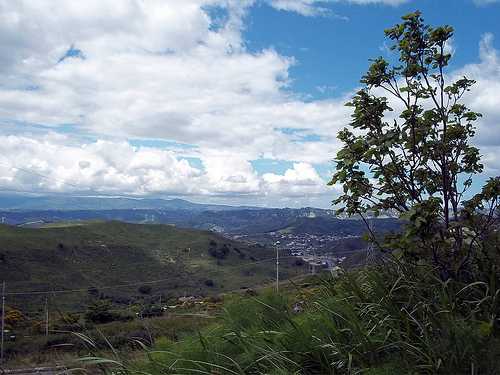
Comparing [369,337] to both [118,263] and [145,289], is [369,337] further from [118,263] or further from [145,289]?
[118,263]

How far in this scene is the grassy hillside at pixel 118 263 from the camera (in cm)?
7588

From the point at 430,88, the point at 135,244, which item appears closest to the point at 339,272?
the point at 430,88

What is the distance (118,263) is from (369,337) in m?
99.0

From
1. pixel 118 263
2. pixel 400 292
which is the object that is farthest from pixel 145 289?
pixel 400 292

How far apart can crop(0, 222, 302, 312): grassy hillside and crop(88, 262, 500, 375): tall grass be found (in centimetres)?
6063

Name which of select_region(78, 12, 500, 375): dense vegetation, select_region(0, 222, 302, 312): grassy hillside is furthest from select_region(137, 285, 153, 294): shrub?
select_region(78, 12, 500, 375): dense vegetation

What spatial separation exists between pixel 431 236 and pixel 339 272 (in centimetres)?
148

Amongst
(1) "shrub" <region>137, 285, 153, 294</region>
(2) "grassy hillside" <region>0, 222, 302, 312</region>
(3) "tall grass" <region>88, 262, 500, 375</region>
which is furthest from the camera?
(2) "grassy hillside" <region>0, 222, 302, 312</region>

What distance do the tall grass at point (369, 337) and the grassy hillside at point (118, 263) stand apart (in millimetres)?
60633

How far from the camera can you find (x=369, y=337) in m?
3.90

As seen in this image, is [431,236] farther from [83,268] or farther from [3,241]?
[3,241]

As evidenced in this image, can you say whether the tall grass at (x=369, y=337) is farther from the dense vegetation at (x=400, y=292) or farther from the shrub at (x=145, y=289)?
the shrub at (x=145, y=289)

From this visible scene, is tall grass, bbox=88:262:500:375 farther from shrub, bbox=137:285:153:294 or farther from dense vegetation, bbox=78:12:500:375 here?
shrub, bbox=137:285:153:294

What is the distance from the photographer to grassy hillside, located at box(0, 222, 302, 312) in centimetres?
7588
